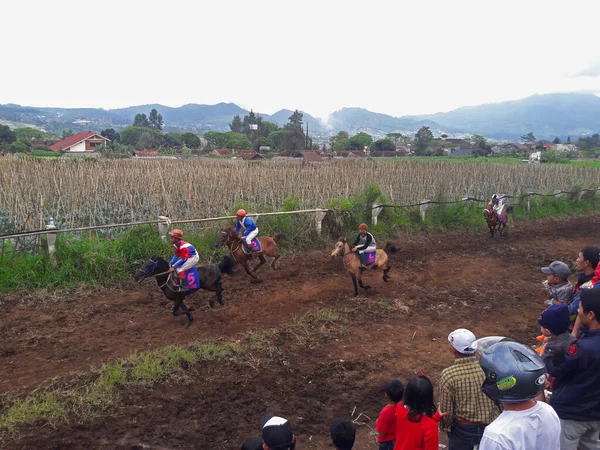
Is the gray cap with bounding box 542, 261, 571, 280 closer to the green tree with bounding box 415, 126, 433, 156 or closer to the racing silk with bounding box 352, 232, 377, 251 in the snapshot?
the racing silk with bounding box 352, 232, 377, 251

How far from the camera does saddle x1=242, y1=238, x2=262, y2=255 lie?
372 inches

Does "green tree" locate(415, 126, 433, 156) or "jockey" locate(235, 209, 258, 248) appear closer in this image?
"jockey" locate(235, 209, 258, 248)

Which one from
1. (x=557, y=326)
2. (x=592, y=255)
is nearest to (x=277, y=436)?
(x=557, y=326)

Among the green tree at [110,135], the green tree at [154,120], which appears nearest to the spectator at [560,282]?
the green tree at [110,135]

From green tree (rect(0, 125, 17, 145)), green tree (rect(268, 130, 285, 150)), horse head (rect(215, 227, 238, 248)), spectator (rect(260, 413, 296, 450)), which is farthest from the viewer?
green tree (rect(268, 130, 285, 150))

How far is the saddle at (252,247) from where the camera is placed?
31.0ft

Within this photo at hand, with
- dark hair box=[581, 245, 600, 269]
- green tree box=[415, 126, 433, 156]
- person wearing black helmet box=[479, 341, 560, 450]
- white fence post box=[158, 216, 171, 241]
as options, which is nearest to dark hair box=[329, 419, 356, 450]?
person wearing black helmet box=[479, 341, 560, 450]

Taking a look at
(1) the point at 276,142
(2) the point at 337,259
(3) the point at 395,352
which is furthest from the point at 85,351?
(1) the point at 276,142

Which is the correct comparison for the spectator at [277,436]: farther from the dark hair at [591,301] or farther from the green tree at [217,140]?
the green tree at [217,140]

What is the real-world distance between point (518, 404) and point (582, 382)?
1166mm

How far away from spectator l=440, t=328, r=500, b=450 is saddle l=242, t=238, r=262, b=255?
6767 mm

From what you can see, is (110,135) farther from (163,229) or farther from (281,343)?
(281,343)

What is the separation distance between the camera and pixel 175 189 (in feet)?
43.9

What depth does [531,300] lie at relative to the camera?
8992 millimetres
